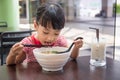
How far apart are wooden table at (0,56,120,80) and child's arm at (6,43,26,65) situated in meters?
0.04

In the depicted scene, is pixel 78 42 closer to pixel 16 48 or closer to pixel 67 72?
pixel 67 72

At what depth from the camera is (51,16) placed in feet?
3.76

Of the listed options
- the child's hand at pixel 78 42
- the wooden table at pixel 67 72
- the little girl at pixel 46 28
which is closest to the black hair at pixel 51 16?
the little girl at pixel 46 28

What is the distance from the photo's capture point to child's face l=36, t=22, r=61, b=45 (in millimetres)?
1152

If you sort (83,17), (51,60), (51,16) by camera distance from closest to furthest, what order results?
(51,60), (51,16), (83,17)

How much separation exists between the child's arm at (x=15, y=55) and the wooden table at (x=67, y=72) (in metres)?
0.04

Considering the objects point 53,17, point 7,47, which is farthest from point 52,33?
point 7,47

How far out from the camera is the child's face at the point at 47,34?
1152 mm

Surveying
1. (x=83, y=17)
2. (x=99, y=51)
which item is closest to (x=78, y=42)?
(x=99, y=51)

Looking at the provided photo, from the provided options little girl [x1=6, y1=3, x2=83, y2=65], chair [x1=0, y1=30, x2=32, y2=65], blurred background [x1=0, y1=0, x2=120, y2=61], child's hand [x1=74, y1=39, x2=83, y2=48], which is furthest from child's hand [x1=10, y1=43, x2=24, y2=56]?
blurred background [x1=0, y1=0, x2=120, y2=61]

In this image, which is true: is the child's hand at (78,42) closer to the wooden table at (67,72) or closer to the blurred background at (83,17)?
the wooden table at (67,72)

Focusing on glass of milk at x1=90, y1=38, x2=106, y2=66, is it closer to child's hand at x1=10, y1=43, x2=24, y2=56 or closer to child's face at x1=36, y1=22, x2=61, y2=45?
child's face at x1=36, y1=22, x2=61, y2=45

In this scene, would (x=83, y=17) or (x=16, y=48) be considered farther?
(x=83, y=17)

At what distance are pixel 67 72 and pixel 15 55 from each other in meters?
0.31
